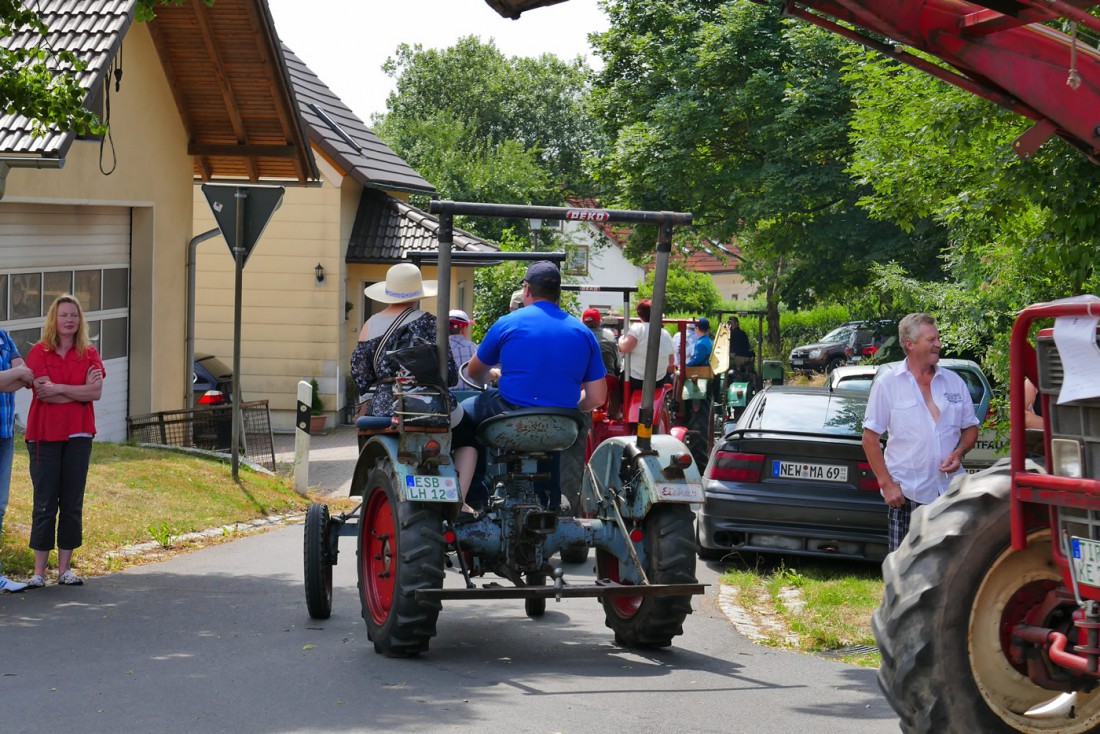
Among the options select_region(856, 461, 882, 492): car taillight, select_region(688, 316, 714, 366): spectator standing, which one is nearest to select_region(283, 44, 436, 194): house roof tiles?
select_region(688, 316, 714, 366): spectator standing

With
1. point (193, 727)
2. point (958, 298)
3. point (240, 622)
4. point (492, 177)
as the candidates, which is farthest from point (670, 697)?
point (492, 177)

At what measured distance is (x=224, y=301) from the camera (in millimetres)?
26641

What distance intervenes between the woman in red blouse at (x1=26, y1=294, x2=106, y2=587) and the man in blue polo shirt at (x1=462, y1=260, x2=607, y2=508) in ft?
10.2

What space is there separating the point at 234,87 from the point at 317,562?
36.4 ft

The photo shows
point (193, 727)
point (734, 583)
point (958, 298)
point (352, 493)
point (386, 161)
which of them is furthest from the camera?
point (386, 161)

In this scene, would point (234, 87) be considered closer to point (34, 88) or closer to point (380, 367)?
point (34, 88)

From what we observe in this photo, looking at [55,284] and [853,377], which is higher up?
[55,284]

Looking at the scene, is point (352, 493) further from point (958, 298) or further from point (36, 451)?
point (958, 298)

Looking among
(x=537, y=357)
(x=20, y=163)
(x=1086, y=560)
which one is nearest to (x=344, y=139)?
(x=20, y=163)

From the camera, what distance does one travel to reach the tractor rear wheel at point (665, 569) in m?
7.64

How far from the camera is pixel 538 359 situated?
25.4 feet

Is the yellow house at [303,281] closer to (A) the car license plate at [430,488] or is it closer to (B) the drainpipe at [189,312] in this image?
(B) the drainpipe at [189,312]

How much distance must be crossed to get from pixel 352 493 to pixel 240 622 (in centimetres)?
100

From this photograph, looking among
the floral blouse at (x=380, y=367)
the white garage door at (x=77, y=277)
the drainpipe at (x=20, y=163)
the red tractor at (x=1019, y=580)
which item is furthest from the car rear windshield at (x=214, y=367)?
the red tractor at (x=1019, y=580)
